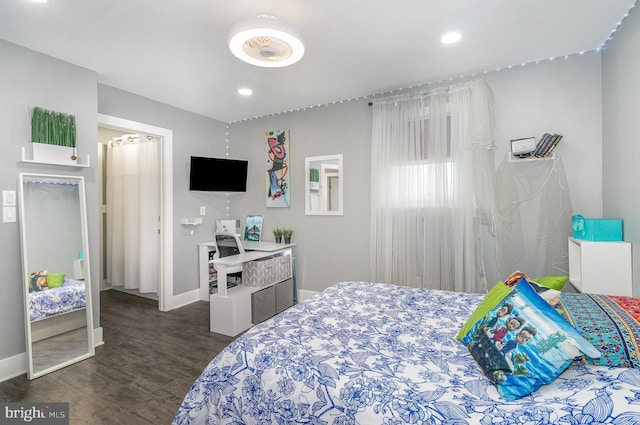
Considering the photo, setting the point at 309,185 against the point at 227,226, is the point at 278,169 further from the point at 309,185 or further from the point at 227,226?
the point at 227,226

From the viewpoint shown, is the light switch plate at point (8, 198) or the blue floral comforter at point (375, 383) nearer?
the blue floral comforter at point (375, 383)

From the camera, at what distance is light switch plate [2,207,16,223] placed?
240 centimetres

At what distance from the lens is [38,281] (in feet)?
8.34

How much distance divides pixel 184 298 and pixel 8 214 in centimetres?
219

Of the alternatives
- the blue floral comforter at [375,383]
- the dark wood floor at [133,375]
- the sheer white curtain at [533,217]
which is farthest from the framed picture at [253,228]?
the sheer white curtain at [533,217]

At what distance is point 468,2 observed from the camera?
2.00 m

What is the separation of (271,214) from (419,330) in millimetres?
3122

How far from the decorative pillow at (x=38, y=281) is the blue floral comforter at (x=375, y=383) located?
6.79 ft

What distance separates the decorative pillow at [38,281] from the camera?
249 cm

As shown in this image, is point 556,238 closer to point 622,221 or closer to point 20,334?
point 622,221

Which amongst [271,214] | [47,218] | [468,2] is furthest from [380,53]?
[47,218]

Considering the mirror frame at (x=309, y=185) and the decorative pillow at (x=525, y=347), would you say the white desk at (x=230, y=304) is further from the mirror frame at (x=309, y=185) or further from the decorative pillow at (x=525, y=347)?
the decorative pillow at (x=525, y=347)

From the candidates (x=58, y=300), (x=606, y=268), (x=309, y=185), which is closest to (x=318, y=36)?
(x=309, y=185)

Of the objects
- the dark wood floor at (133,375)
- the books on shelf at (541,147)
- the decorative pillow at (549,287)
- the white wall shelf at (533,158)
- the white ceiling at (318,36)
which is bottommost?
the dark wood floor at (133,375)
